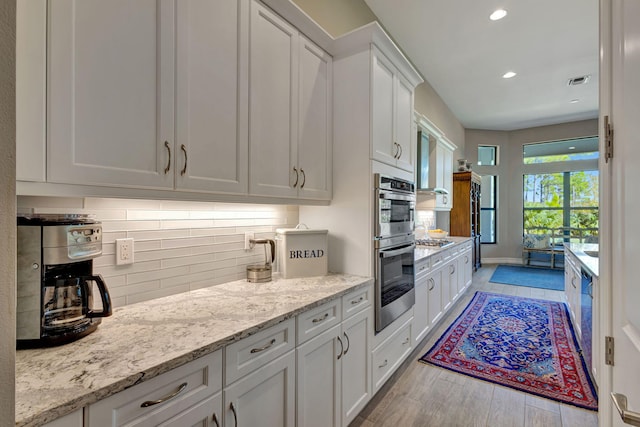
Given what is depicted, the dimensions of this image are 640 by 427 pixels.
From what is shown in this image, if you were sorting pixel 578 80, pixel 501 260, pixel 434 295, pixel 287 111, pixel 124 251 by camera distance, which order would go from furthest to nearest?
1. pixel 501 260
2. pixel 578 80
3. pixel 434 295
4. pixel 287 111
5. pixel 124 251

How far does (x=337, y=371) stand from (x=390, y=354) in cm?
79

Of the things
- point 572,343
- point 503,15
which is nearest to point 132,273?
point 572,343

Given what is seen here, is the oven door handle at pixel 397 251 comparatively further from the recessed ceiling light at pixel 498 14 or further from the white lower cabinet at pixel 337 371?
the recessed ceiling light at pixel 498 14

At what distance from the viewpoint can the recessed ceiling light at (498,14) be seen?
325 centimetres

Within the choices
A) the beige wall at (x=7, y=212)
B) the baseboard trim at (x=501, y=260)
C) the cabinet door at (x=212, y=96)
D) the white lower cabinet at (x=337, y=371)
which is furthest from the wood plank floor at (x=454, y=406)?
the baseboard trim at (x=501, y=260)

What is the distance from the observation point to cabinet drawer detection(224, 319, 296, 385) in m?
1.09

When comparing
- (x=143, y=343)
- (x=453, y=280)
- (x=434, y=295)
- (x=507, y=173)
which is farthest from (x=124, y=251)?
(x=507, y=173)

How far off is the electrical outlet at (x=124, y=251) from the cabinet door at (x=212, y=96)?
1.32 ft

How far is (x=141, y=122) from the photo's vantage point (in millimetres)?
1156

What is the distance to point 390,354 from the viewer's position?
231 cm

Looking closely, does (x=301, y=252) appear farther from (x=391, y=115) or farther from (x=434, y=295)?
(x=434, y=295)

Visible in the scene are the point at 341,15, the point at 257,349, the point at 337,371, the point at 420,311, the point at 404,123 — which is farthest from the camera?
the point at 420,311

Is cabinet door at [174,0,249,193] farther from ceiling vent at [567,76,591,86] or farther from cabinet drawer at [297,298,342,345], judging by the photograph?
ceiling vent at [567,76,591,86]

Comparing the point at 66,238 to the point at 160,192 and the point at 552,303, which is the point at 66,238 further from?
the point at 552,303
